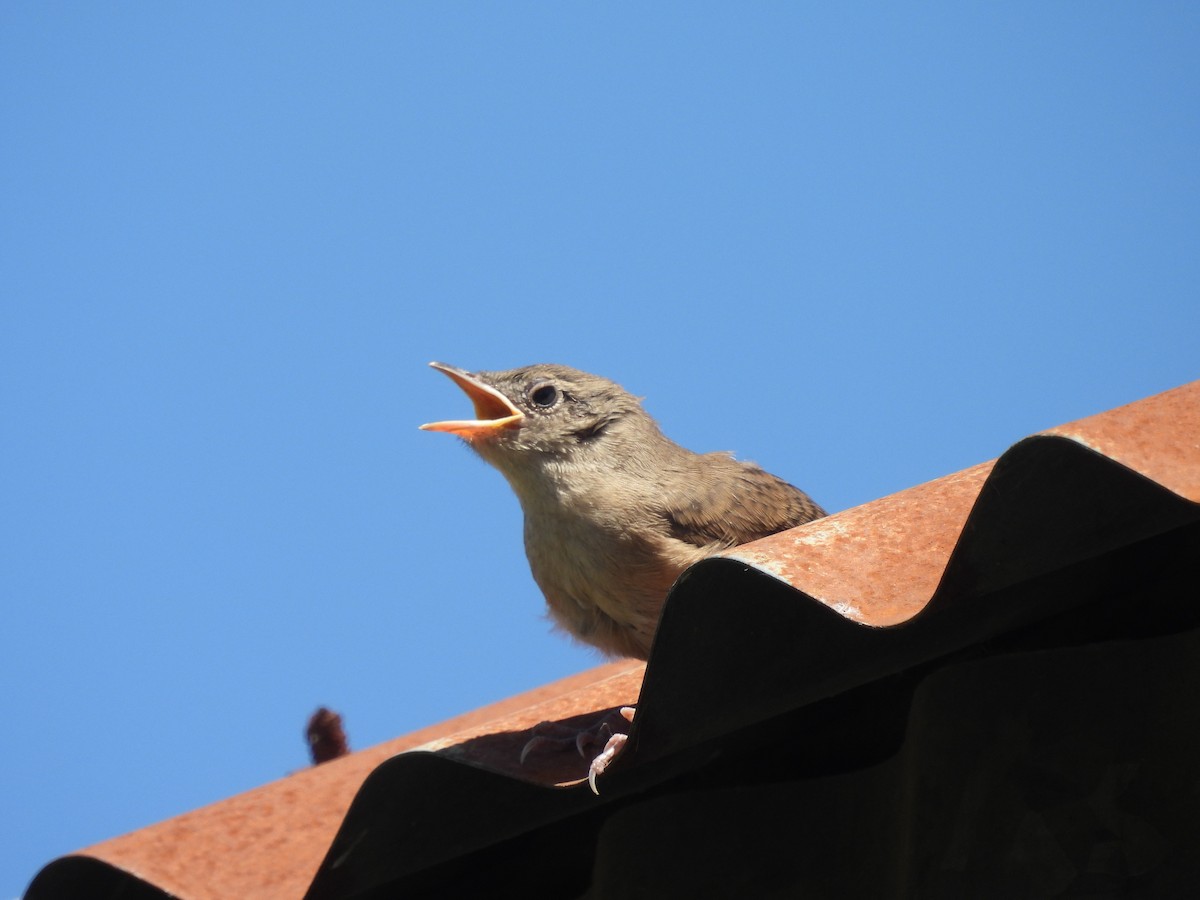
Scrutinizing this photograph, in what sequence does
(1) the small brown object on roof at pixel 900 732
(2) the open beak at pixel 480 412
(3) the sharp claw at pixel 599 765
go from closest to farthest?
(1) the small brown object on roof at pixel 900 732 → (3) the sharp claw at pixel 599 765 → (2) the open beak at pixel 480 412

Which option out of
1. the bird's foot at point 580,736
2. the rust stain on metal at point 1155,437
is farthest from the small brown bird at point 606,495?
the rust stain on metal at point 1155,437

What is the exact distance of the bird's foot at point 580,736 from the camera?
9.61ft

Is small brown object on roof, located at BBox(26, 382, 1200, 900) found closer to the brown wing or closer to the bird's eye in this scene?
the brown wing

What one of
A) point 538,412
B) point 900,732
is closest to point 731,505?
point 538,412

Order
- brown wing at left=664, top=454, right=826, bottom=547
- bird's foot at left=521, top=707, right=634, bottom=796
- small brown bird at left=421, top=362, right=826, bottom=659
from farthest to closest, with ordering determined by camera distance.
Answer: brown wing at left=664, top=454, right=826, bottom=547
small brown bird at left=421, top=362, right=826, bottom=659
bird's foot at left=521, top=707, right=634, bottom=796

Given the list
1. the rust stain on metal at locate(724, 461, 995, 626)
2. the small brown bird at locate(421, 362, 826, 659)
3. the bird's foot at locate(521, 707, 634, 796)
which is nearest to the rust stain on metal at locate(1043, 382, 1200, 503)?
the rust stain on metal at locate(724, 461, 995, 626)

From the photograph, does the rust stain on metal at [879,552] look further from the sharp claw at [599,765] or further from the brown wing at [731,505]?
the brown wing at [731,505]

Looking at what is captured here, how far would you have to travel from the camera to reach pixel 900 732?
8.83 feet

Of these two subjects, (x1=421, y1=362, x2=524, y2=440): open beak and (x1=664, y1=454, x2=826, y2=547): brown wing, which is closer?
(x1=664, y1=454, x2=826, y2=547): brown wing

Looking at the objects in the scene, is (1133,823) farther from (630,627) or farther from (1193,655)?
(630,627)

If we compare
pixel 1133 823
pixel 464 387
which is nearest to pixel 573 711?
pixel 1133 823

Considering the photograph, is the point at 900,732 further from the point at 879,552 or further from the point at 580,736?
the point at 580,736

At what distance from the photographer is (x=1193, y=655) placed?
8.04ft

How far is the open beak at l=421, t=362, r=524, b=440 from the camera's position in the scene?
4.68m
